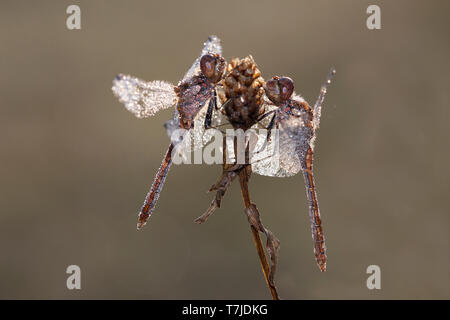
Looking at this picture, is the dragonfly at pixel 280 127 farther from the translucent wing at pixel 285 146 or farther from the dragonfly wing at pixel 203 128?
the dragonfly wing at pixel 203 128

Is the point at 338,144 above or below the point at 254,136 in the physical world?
below

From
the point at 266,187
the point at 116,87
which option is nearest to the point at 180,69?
the point at 266,187

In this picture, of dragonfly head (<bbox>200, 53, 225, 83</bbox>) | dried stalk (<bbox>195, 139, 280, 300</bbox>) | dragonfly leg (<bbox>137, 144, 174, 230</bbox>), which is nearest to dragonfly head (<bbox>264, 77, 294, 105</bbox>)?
dragonfly head (<bbox>200, 53, 225, 83</bbox>)

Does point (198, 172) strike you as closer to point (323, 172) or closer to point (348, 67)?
point (323, 172)

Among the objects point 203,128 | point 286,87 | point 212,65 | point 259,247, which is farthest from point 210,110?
point 259,247

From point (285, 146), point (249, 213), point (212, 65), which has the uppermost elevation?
point (212, 65)

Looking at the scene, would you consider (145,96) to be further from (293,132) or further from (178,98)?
(293,132)

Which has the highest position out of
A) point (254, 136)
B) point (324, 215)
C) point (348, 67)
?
point (348, 67)
